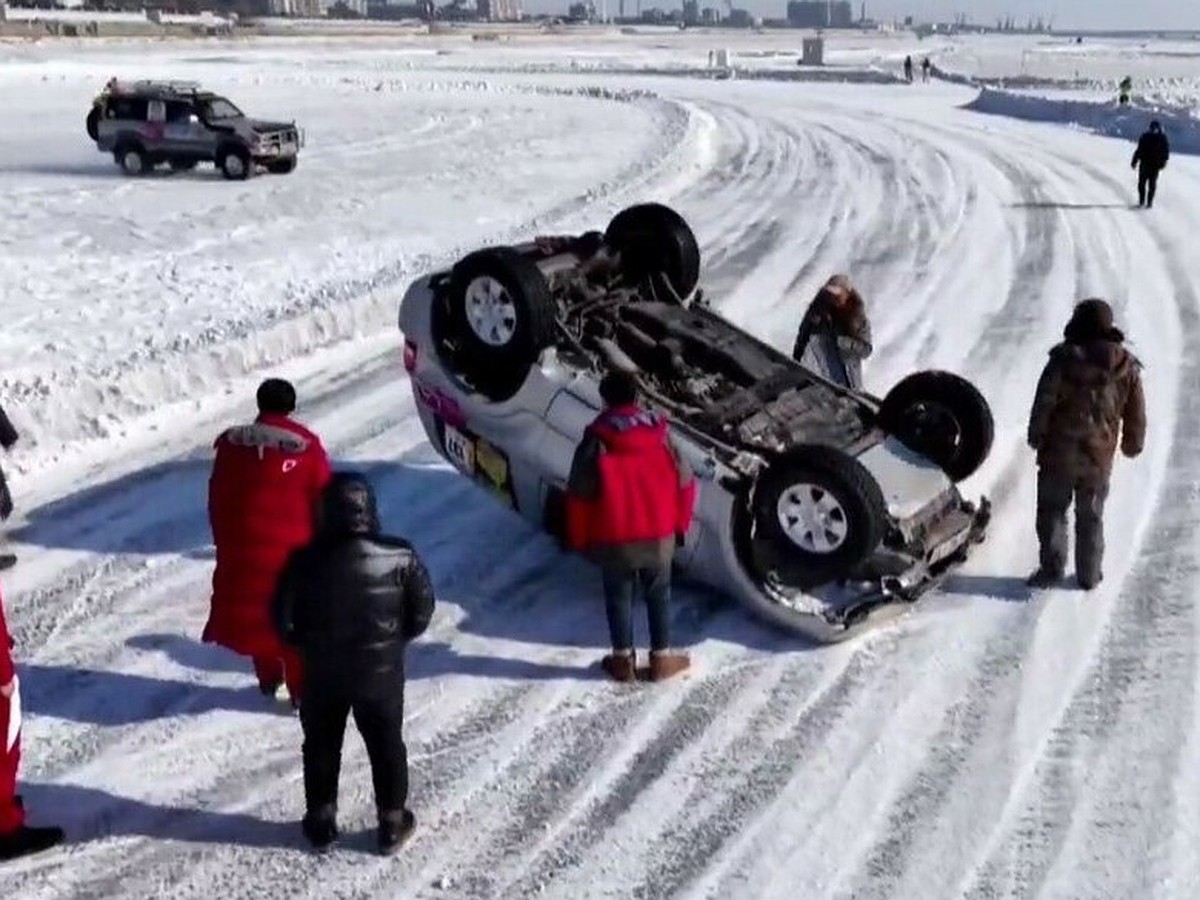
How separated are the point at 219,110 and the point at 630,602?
22.4m

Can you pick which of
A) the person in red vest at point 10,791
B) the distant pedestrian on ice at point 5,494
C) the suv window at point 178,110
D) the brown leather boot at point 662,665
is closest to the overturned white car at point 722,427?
the brown leather boot at point 662,665

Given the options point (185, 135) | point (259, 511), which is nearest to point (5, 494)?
point (259, 511)

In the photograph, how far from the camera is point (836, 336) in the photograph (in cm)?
905

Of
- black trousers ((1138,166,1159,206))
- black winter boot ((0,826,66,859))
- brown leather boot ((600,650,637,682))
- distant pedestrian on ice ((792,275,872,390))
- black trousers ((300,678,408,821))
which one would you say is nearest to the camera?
black trousers ((300,678,408,821))

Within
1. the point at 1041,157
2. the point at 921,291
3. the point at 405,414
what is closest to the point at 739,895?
the point at 405,414

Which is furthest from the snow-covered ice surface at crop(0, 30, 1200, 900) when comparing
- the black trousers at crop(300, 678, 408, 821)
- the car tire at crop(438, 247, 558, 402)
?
the car tire at crop(438, 247, 558, 402)

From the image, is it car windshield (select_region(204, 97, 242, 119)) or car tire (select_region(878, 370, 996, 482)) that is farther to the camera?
car windshield (select_region(204, 97, 242, 119))

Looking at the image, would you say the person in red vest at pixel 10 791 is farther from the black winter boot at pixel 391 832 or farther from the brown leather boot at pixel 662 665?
the brown leather boot at pixel 662 665

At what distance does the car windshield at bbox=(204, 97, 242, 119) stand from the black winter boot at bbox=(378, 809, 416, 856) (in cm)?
2249

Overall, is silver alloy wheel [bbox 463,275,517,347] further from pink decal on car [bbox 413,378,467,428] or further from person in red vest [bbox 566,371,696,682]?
person in red vest [bbox 566,371,696,682]

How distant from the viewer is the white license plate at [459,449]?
25.1 feet

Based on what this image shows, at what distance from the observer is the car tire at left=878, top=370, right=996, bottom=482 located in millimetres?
7578

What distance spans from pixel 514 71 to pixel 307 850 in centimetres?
6936

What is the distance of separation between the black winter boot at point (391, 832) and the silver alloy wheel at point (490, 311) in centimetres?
309
